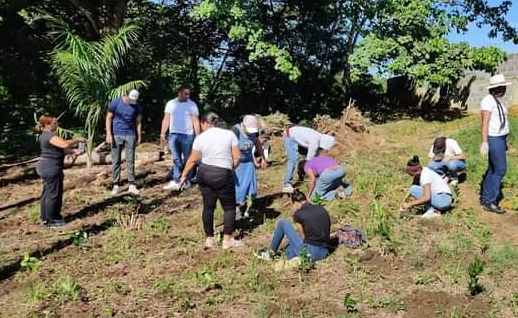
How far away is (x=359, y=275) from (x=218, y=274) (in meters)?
1.44

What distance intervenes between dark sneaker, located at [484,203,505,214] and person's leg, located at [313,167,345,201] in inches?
79.6

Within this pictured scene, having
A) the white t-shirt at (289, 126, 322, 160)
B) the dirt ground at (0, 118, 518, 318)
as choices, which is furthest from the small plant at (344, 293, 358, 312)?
the white t-shirt at (289, 126, 322, 160)

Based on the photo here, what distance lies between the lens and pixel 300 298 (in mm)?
5078

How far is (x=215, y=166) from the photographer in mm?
6086

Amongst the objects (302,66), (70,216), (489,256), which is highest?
(302,66)

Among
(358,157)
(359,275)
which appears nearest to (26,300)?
(359,275)

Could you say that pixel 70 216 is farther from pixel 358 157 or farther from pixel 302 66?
pixel 302 66

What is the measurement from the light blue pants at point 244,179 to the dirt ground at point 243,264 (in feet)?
1.55

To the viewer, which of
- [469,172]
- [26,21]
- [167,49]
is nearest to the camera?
[469,172]

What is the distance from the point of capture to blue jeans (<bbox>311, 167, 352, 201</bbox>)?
8062 mm

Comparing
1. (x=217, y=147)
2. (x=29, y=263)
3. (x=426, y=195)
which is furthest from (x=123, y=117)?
(x=426, y=195)

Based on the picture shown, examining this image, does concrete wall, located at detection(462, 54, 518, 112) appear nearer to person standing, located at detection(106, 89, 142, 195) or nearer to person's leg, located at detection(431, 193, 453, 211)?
person's leg, located at detection(431, 193, 453, 211)

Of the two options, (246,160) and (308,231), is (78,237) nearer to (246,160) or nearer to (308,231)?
(246,160)

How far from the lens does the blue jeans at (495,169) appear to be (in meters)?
7.12
